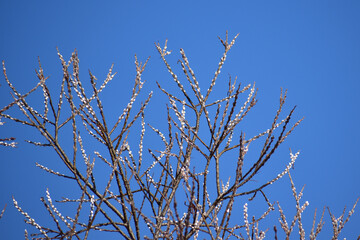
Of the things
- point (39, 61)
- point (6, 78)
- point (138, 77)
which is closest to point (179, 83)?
point (138, 77)

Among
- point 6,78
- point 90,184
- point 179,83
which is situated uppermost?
point 6,78

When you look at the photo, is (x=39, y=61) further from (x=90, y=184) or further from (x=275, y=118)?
(x=275, y=118)

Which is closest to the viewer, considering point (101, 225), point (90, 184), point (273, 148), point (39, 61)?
point (273, 148)

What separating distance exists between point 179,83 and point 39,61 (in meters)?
1.29

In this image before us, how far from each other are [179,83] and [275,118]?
0.96 metres

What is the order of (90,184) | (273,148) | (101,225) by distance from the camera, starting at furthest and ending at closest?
(101,225) → (90,184) → (273,148)

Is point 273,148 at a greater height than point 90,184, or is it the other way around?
point 90,184

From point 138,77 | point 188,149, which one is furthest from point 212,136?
point 138,77

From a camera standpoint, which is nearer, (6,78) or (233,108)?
(233,108)

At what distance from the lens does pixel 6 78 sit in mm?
3217

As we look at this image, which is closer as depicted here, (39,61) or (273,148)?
(273,148)

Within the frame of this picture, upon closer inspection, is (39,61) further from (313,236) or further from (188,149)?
(313,236)

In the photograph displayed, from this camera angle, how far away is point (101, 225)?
3.03 meters

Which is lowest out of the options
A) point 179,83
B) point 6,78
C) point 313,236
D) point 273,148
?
point 313,236
